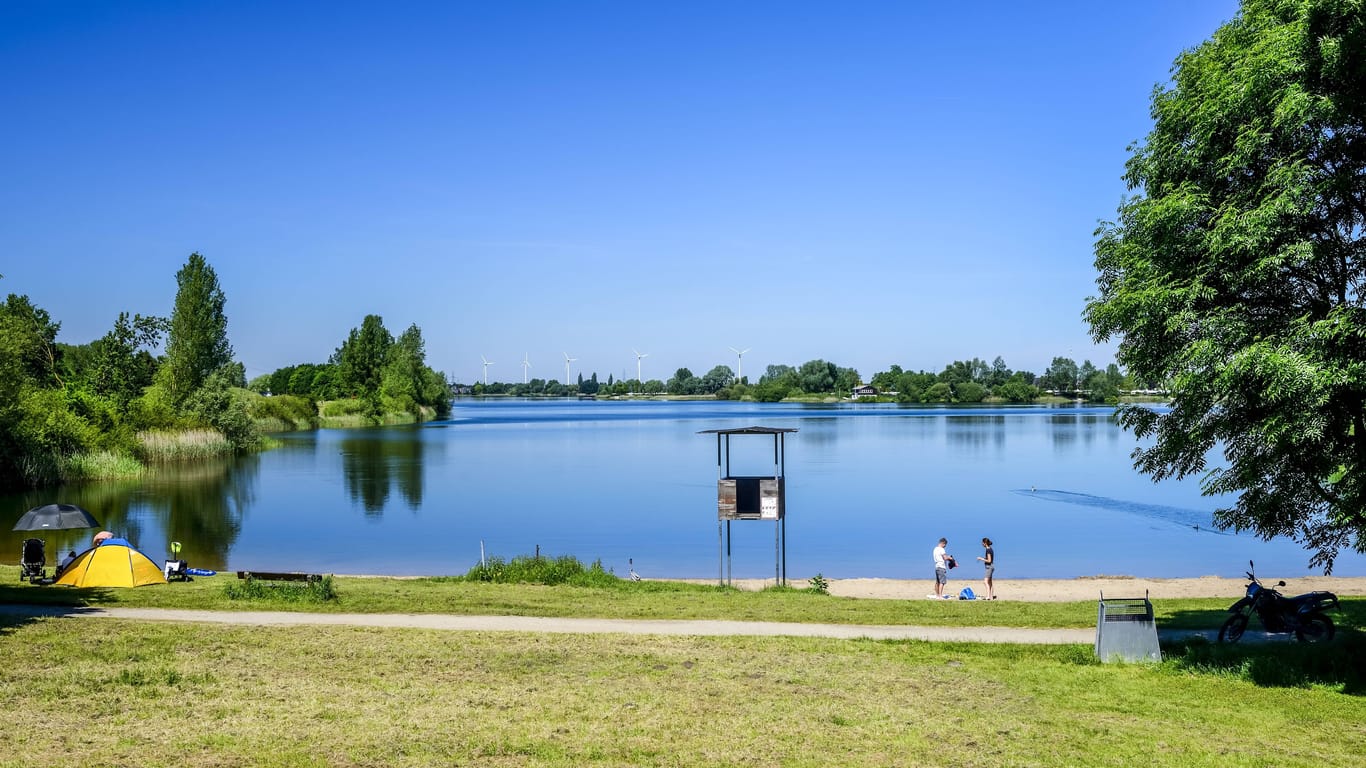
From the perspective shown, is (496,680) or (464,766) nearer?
(464,766)

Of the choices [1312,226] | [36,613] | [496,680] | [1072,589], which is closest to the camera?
[496,680]

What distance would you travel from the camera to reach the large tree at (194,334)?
253ft

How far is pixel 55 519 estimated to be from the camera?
23453 millimetres

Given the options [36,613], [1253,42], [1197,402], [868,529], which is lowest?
[868,529]

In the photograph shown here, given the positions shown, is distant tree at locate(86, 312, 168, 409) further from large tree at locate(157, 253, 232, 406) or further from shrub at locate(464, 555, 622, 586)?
shrub at locate(464, 555, 622, 586)

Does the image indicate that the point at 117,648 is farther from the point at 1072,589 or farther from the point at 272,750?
the point at 1072,589

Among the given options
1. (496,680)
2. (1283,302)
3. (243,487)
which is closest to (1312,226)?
(1283,302)

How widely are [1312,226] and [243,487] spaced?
56.1 metres

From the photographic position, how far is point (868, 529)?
42.8 m

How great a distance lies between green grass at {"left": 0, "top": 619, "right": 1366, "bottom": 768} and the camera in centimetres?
973

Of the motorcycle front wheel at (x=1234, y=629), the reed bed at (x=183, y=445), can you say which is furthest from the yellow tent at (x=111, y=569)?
the reed bed at (x=183, y=445)

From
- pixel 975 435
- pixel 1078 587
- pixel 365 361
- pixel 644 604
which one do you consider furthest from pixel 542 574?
pixel 365 361

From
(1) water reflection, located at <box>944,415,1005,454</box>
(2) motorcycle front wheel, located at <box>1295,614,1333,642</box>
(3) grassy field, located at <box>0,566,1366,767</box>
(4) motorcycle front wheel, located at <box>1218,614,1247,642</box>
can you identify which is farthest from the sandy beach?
(1) water reflection, located at <box>944,415,1005,454</box>

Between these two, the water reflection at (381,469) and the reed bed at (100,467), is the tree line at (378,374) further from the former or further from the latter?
the reed bed at (100,467)
